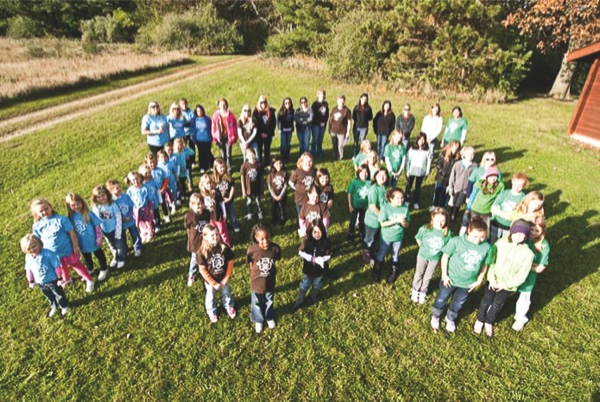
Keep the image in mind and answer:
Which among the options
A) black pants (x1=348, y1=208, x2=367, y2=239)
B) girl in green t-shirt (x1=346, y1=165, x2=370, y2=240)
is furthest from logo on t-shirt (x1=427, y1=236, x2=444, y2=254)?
black pants (x1=348, y1=208, x2=367, y2=239)

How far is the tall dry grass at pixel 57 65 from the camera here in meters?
18.3

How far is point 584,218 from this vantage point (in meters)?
8.46

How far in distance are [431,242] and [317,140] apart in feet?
21.7

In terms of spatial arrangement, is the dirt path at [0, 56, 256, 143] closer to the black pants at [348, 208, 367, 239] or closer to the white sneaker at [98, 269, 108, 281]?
the white sneaker at [98, 269, 108, 281]

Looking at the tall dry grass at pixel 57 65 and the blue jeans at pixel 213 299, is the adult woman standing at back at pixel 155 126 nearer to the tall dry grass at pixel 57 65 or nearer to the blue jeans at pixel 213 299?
the blue jeans at pixel 213 299

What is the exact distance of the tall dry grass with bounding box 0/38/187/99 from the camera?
18.3m

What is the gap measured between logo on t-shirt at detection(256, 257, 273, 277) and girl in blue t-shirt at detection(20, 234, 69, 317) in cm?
322

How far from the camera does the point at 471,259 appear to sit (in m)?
4.84

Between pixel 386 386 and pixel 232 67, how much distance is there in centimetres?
2771

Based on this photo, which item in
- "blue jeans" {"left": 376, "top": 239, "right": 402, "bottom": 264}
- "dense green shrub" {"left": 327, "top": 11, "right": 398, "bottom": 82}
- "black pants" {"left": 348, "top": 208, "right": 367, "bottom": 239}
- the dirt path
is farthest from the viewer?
"dense green shrub" {"left": 327, "top": 11, "right": 398, "bottom": 82}

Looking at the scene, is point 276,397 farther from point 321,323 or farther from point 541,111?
point 541,111

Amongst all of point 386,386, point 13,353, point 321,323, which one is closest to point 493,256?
point 386,386

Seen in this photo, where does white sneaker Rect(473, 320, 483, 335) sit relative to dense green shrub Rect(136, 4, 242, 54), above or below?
below

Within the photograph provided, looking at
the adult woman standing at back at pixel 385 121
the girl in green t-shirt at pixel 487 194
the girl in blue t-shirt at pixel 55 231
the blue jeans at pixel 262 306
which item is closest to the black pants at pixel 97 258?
the girl in blue t-shirt at pixel 55 231
